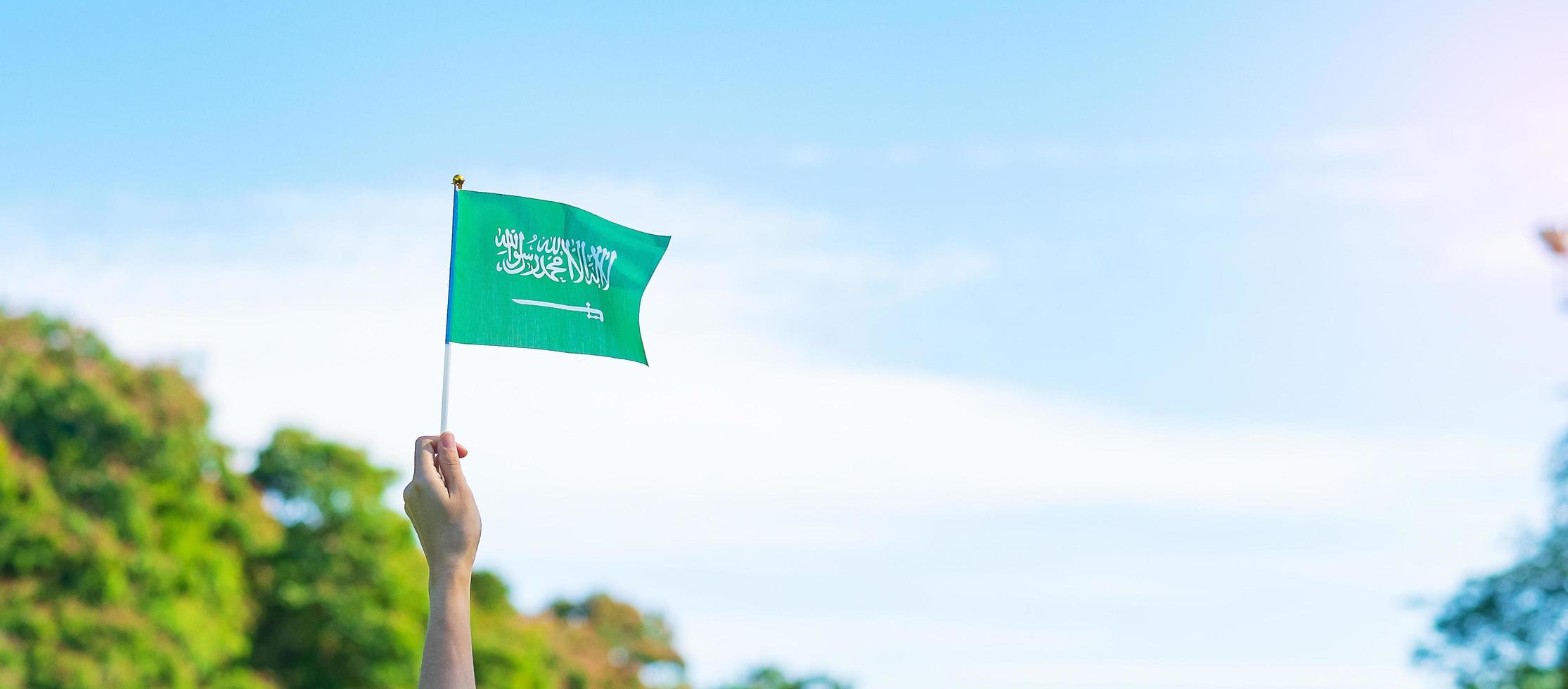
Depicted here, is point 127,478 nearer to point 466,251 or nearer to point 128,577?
point 128,577

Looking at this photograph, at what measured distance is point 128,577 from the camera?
27.1 meters

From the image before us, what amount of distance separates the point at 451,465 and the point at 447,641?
62 centimetres

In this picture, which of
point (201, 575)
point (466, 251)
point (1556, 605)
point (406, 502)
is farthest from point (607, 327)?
point (1556, 605)

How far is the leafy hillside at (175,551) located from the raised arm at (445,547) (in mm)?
23971

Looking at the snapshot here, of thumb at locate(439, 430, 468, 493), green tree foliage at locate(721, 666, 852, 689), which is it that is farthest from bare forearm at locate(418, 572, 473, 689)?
green tree foliage at locate(721, 666, 852, 689)

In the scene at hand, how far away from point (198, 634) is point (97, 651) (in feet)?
6.66

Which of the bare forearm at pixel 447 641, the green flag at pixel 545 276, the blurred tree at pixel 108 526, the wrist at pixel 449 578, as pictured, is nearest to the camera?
the bare forearm at pixel 447 641

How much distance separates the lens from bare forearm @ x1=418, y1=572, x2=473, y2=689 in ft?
11.1

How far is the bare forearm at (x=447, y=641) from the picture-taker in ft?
11.1

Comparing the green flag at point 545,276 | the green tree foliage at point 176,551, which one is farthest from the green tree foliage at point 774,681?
the green flag at point 545,276

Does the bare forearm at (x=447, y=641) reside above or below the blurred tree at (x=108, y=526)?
below

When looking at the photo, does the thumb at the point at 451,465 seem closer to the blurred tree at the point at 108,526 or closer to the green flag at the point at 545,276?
the green flag at the point at 545,276

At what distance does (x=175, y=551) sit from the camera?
93.6 feet

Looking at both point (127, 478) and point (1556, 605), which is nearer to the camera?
point (127, 478)
